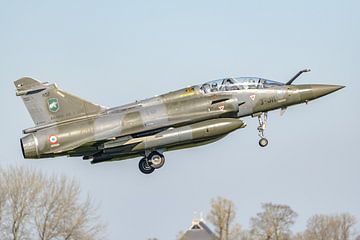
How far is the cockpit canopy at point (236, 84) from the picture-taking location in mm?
52188

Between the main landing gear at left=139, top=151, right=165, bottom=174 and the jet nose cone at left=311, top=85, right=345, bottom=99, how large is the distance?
6895mm

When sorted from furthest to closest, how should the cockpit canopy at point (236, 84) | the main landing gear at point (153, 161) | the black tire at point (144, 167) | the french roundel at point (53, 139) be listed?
the cockpit canopy at point (236, 84), the black tire at point (144, 167), the main landing gear at point (153, 161), the french roundel at point (53, 139)

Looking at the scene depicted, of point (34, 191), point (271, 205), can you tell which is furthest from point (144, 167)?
point (271, 205)

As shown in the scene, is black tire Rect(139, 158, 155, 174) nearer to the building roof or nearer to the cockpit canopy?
the cockpit canopy

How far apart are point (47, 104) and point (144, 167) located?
4.58 m

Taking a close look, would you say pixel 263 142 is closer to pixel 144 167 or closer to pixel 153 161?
pixel 153 161

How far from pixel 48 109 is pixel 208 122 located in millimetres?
6387

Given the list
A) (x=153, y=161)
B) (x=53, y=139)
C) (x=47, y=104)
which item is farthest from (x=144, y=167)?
(x=47, y=104)

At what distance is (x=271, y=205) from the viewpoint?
8262 cm

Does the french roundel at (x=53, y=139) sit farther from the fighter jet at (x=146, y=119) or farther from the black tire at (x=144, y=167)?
the black tire at (x=144, y=167)

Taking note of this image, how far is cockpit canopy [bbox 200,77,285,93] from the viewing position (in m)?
52.2

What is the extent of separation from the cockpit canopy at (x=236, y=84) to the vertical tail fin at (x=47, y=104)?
436cm

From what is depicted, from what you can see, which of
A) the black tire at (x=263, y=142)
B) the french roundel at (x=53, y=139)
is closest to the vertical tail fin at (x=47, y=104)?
the french roundel at (x=53, y=139)

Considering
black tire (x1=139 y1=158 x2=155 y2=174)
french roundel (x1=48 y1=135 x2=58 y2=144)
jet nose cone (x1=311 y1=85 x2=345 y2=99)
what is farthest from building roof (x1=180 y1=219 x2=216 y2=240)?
french roundel (x1=48 y1=135 x2=58 y2=144)
